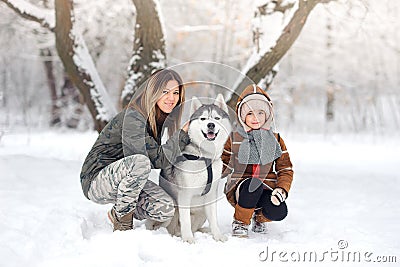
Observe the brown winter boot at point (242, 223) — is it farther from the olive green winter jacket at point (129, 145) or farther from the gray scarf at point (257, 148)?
the olive green winter jacket at point (129, 145)

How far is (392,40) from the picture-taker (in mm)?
11523

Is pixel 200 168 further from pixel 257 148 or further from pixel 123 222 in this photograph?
pixel 123 222

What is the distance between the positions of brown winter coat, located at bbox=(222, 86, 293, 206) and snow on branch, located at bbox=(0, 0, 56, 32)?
325cm

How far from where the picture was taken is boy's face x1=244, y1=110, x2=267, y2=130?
2680mm

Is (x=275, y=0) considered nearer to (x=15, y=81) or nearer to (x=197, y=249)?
(x=197, y=249)

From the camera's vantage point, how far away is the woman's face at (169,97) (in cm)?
249

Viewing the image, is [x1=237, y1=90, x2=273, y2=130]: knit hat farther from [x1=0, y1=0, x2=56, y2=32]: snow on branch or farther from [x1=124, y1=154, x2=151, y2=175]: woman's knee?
[x1=0, y1=0, x2=56, y2=32]: snow on branch

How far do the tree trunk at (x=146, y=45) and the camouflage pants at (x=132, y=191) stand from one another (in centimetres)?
228

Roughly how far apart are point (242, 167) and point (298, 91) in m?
13.4

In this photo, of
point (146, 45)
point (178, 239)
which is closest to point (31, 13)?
point (146, 45)

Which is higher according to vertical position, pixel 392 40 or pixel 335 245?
pixel 392 40

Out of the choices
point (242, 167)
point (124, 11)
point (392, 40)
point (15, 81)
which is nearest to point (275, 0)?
point (242, 167)

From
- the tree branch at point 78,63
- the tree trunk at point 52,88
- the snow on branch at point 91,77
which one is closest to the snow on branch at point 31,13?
the tree branch at point 78,63

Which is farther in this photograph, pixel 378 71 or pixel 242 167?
pixel 378 71
